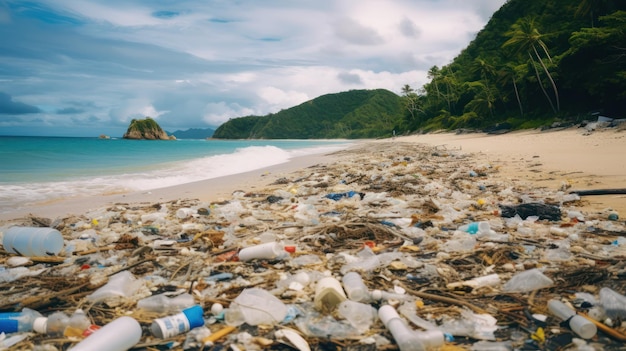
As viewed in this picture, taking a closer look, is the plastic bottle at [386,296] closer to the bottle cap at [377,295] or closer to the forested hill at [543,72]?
the bottle cap at [377,295]

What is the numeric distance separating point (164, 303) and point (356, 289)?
1235 mm

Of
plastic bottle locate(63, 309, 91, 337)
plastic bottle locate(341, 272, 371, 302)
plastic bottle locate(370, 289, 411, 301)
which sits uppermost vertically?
plastic bottle locate(63, 309, 91, 337)

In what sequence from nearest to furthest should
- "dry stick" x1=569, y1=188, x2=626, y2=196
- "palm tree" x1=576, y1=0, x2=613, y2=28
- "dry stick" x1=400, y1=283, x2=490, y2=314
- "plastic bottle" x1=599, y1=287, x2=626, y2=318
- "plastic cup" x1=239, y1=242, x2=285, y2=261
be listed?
"plastic bottle" x1=599, y1=287, x2=626, y2=318
"dry stick" x1=400, y1=283, x2=490, y2=314
"plastic cup" x1=239, y1=242, x2=285, y2=261
"dry stick" x1=569, y1=188, x2=626, y2=196
"palm tree" x1=576, y1=0, x2=613, y2=28

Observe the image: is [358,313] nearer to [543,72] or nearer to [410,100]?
[543,72]

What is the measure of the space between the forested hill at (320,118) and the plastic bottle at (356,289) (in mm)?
133750

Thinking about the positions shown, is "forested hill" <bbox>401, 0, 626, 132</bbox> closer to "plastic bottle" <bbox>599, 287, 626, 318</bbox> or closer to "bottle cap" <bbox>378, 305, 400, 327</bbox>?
"plastic bottle" <bbox>599, 287, 626, 318</bbox>

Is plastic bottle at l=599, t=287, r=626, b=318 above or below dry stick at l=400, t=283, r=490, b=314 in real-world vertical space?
above

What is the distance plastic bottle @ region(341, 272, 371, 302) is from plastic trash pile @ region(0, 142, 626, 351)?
10mm

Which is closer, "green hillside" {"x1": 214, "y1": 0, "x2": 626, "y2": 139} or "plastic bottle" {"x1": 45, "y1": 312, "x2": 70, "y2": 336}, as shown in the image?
"plastic bottle" {"x1": 45, "y1": 312, "x2": 70, "y2": 336}

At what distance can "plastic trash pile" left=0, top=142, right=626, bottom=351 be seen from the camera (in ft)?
6.03

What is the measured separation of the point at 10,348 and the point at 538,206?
4.83 meters

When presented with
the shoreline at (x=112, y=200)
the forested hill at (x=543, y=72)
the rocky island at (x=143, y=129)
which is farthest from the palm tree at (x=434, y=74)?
the rocky island at (x=143, y=129)

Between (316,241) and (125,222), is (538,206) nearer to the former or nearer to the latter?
(316,241)

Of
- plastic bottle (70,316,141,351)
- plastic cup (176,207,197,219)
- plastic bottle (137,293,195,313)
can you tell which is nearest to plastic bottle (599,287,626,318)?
plastic bottle (137,293,195,313)
